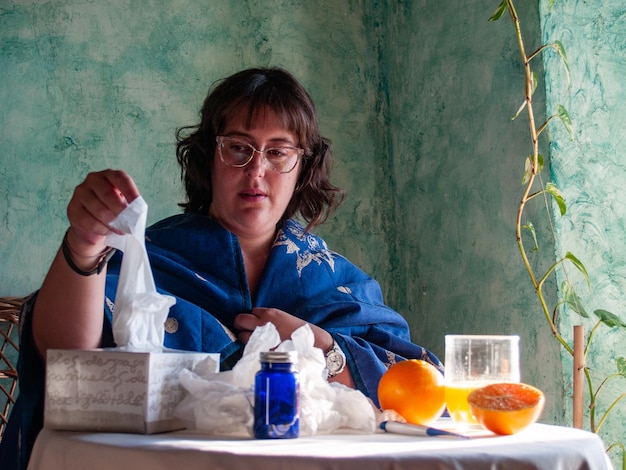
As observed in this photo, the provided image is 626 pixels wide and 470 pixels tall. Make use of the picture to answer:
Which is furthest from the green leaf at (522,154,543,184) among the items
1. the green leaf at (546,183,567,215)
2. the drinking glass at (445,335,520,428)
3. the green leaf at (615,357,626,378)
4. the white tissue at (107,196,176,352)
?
the white tissue at (107,196,176,352)

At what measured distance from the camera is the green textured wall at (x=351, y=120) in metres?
2.34

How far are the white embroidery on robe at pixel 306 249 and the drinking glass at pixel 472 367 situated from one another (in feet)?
2.27

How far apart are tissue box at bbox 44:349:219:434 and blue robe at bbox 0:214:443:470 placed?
1.26 ft

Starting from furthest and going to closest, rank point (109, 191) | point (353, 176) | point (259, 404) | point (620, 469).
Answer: point (353, 176)
point (620, 469)
point (109, 191)
point (259, 404)

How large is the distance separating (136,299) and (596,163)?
1487mm

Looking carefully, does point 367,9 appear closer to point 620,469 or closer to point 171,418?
point 620,469

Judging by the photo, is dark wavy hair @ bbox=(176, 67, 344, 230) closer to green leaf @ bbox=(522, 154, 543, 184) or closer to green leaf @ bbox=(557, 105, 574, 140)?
green leaf @ bbox=(522, 154, 543, 184)

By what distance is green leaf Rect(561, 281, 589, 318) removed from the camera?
1.94 m

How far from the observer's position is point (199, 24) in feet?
8.90

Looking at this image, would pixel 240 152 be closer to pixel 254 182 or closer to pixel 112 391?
pixel 254 182

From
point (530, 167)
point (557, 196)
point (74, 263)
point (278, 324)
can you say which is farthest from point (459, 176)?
point (74, 263)

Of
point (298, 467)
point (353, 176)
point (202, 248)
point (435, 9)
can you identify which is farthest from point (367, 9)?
point (298, 467)

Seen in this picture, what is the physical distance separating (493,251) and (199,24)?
1.29 metres

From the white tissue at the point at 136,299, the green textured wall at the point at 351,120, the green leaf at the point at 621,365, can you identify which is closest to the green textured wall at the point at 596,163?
the green textured wall at the point at 351,120
